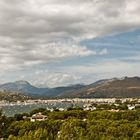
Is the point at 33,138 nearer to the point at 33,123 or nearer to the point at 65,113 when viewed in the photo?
the point at 33,123

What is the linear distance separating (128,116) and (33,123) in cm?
2827

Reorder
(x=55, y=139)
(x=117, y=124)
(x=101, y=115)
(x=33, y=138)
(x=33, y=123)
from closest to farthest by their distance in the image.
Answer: (x=33, y=138) → (x=55, y=139) → (x=117, y=124) → (x=33, y=123) → (x=101, y=115)

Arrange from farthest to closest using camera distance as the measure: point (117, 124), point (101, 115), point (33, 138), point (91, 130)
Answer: point (101, 115)
point (117, 124)
point (91, 130)
point (33, 138)

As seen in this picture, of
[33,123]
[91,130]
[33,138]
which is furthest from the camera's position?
[33,123]

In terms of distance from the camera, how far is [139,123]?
224 feet

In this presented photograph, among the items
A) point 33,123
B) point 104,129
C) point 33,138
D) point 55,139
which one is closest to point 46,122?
point 33,123

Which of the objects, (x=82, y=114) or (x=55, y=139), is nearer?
(x=55, y=139)

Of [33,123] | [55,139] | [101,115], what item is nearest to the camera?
[55,139]

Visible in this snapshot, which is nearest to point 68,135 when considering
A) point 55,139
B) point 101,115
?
point 55,139

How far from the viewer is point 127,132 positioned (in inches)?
2386

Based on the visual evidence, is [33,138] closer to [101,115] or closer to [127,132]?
[127,132]

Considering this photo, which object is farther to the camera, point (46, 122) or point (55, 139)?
point (46, 122)

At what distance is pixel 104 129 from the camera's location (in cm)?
6288

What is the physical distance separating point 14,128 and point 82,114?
3245 cm
